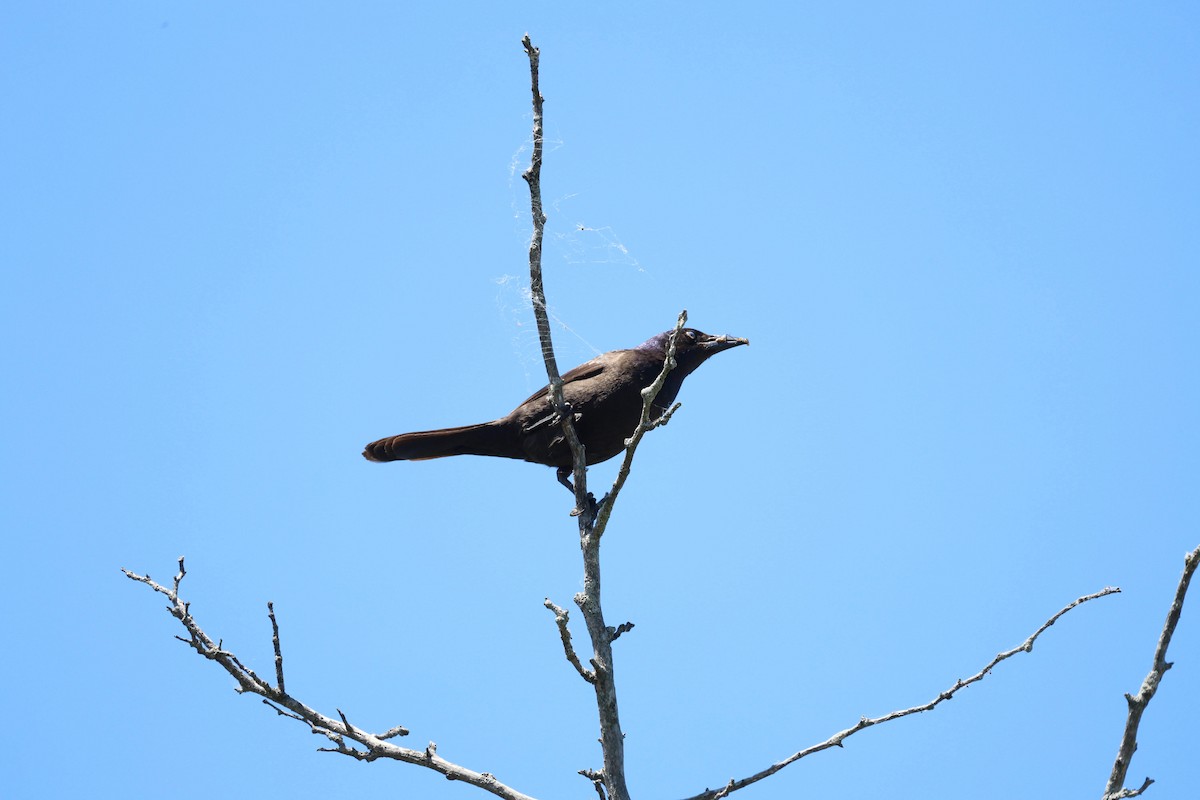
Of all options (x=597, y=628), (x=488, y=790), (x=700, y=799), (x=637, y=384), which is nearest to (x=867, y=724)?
(x=700, y=799)

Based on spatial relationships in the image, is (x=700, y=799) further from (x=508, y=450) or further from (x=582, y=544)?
(x=508, y=450)

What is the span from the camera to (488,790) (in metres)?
4.77

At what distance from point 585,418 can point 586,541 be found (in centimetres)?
144

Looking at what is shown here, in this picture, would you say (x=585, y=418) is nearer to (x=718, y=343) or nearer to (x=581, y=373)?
(x=581, y=373)

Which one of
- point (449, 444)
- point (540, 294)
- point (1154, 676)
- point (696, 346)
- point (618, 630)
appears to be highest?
point (696, 346)

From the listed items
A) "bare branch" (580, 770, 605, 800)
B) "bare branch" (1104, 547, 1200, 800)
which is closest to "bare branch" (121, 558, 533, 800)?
"bare branch" (580, 770, 605, 800)

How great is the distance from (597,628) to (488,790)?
811 millimetres

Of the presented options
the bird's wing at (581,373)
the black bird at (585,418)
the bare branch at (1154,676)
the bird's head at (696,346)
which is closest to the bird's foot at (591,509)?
the black bird at (585,418)

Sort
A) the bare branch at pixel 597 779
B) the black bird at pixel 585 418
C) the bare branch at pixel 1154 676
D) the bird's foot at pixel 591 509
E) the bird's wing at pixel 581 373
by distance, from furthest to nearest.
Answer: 1. the bird's wing at pixel 581 373
2. the black bird at pixel 585 418
3. the bird's foot at pixel 591 509
4. the bare branch at pixel 597 779
5. the bare branch at pixel 1154 676

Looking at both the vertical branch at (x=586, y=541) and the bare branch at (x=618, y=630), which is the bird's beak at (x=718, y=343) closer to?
the vertical branch at (x=586, y=541)

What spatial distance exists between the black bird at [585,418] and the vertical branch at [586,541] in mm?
807

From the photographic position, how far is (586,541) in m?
5.39

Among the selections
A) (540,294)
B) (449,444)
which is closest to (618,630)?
(540,294)

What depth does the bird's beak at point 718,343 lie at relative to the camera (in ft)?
24.7
